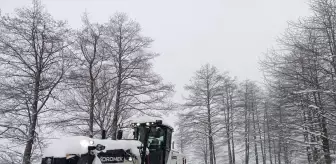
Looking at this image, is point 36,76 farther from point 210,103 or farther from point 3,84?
point 210,103

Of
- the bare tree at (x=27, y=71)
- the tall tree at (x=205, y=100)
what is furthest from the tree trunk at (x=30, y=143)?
the tall tree at (x=205, y=100)

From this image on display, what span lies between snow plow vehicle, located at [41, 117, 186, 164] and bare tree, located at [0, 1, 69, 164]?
20.5 ft

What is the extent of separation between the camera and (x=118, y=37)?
17453mm

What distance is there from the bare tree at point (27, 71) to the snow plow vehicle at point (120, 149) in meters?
6.26

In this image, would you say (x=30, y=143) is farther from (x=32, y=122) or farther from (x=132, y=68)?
(x=132, y=68)

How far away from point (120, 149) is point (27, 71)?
874 centimetres

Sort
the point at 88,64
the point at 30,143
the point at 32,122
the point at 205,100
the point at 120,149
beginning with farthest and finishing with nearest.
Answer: the point at 205,100
the point at 88,64
the point at 32,122
the point at 30,143
the point at 120,149

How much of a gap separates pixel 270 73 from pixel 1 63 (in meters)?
11.4

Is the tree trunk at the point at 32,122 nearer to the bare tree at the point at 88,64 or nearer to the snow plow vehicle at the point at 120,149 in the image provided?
the bare tree at the point at 88,64

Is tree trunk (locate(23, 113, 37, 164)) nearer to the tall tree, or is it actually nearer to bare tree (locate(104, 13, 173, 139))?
bare tree (locate(104, 13, 173, 139))

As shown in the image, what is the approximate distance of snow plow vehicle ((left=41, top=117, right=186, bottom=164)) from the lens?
5571 mm

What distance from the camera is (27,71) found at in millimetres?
13086

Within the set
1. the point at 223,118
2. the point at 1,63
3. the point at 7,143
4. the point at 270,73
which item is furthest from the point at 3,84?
the point at 223,118

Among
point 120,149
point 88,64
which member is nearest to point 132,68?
point 88,64
